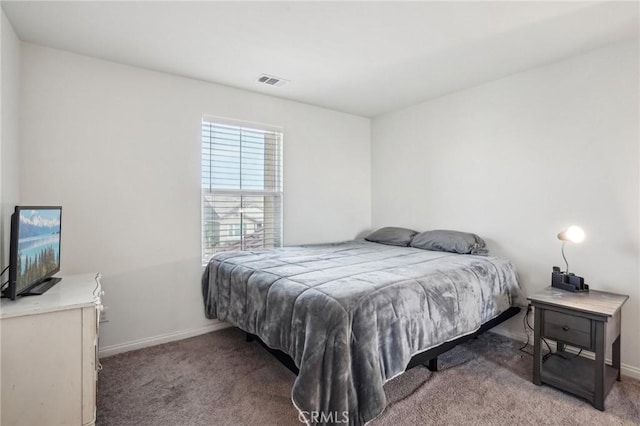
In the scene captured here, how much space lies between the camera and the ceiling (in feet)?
6.33

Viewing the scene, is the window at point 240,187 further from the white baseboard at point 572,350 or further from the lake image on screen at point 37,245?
the white baseboard at point 572,350

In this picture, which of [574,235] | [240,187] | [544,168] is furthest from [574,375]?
[240,187]

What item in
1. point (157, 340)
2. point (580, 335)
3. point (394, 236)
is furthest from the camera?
point (394, 236)

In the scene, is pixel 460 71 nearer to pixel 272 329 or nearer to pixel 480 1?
pixel 480 1

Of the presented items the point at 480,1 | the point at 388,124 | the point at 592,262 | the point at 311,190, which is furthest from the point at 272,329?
the point at 388,124

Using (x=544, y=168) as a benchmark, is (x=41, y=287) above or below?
below

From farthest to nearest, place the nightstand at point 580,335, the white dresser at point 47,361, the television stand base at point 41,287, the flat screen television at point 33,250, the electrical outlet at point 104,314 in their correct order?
the electrical outlet at point 104,314 < the nightstand at point 580,335 < the television stand base at point 41,287 < the flat screen television at point 33,250 < the white dresser at point 47,361

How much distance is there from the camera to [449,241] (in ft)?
10.0

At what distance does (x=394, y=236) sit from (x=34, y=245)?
3063mm

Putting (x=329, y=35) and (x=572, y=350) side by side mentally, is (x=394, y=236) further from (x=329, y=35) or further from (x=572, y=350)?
(x=329, y=35)

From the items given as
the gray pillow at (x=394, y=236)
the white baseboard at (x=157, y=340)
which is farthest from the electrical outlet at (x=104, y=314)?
the gray pillow at (x=394, y=236)

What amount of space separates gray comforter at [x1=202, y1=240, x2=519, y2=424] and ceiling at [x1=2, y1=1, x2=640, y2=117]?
164 centimetres

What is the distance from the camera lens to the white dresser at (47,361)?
1.44 m

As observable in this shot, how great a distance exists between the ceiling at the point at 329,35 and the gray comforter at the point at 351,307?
1.64m
